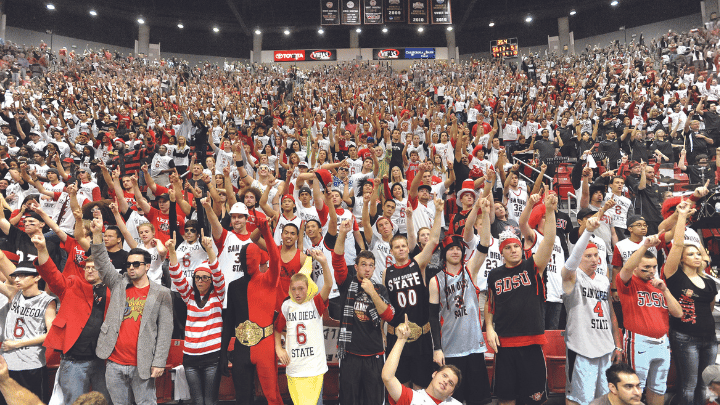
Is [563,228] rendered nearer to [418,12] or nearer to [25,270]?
[25,270]

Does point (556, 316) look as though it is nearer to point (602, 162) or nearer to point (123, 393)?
point (123, 393)

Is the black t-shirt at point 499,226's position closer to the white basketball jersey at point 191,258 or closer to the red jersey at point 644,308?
the red jersey at point 644,308

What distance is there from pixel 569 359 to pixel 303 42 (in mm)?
38863

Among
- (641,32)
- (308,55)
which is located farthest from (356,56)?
(641,32)

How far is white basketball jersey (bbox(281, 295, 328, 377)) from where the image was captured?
4.24 meters

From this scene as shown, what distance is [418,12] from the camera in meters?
28.5

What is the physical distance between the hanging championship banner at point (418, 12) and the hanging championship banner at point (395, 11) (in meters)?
0.54

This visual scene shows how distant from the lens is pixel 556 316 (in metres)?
5.43

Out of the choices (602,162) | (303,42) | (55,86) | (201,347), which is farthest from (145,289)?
(303,42)

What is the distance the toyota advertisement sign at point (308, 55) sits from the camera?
38656 millimetres

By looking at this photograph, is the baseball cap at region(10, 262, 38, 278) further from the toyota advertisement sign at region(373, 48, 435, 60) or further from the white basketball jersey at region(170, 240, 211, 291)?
the toyota advertisement sign at region(373, 48, 435, 60)

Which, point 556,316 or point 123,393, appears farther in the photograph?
point 556,316

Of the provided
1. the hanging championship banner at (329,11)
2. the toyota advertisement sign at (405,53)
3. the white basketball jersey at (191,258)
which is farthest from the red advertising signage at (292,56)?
the white basketball jersey at (191,258)

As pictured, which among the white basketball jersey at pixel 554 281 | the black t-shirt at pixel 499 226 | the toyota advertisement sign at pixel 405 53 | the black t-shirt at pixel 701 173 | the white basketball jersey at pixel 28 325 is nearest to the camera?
the white basketball jersey at pixel 28 325
